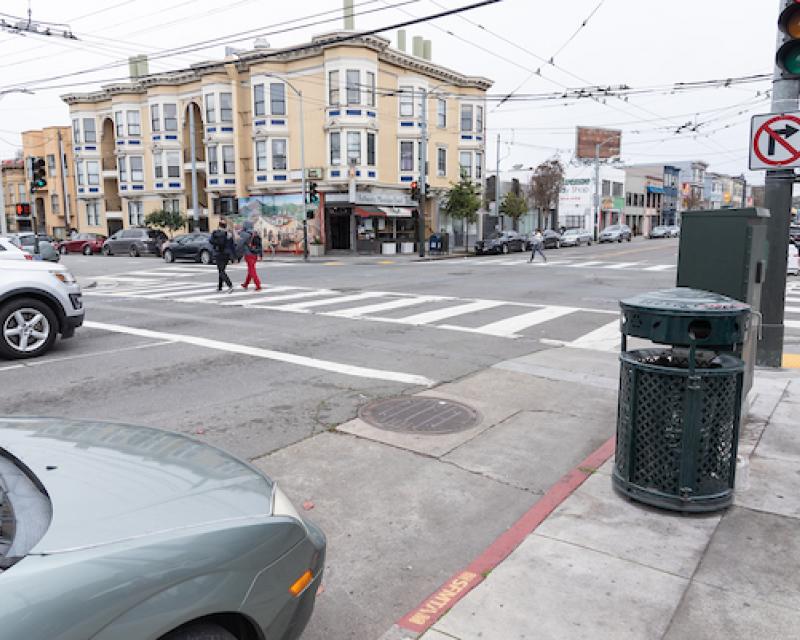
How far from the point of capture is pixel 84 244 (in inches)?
1619

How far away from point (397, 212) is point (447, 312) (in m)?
27.4

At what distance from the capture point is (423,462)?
500 cm

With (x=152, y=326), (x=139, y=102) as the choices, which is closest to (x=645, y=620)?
(x=152, y=326)

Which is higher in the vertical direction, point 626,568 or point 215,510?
point 215,510

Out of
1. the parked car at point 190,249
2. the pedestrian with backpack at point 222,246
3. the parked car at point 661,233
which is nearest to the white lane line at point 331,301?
the pedestrian with backpack at point 222,246

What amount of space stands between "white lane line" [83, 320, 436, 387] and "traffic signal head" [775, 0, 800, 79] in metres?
4.76

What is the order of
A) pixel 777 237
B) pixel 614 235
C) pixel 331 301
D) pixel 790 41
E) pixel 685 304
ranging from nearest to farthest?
1. pixel 685 304
2. pixel 790 41
3. pixel 777 237
4. pixel 331 301
5. pixel 614 235

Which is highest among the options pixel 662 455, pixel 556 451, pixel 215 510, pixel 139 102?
pixel 139 102

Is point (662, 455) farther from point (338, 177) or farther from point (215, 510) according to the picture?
point (338, 177)

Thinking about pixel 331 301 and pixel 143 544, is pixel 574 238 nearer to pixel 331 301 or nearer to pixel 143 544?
pixel 331 301

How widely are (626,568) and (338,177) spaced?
35.5 metres

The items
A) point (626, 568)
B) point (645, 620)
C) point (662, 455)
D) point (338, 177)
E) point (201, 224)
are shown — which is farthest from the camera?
point (201, 224)

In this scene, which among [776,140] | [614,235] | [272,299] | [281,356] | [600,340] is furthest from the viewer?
[614,235]

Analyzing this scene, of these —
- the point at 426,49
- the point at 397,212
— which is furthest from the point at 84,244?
the point at 426,49
